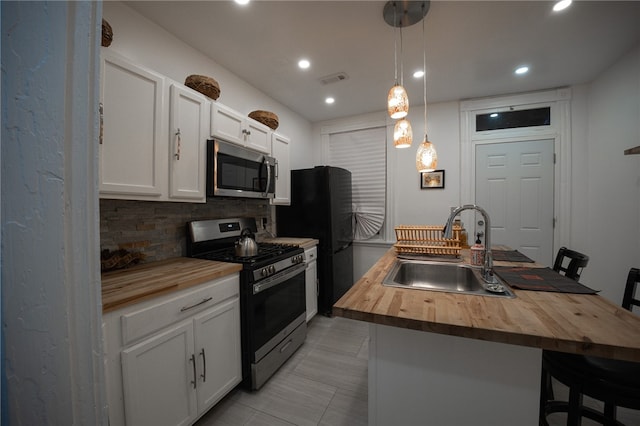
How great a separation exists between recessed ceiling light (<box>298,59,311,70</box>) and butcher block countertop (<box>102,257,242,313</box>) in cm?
188

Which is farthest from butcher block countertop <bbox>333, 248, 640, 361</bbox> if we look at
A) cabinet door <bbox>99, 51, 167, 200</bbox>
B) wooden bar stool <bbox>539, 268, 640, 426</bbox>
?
cabinet door <bbox>99, 51, 167, 200</bbox>

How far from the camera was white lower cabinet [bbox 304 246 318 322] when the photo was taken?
2543 mm

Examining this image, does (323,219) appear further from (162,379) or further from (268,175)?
(162,379)

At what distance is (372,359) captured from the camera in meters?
1.03

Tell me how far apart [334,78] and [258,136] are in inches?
40.5

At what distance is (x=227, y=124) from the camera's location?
77.2 inches

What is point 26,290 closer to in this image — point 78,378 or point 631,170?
point 78,378

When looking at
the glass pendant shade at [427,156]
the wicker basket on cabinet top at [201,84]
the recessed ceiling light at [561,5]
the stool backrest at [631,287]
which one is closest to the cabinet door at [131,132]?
the wicker basket on cabinet top at [201,84]

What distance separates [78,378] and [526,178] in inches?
152

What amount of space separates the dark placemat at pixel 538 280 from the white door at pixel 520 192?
1795 mm

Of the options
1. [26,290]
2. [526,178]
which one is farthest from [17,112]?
[526,178]

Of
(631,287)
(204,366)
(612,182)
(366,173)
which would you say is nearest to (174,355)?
(204,366)

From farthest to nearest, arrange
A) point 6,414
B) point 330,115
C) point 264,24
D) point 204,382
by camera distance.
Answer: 1. point 330,115
2. point 264,24
3. point 204,382
4. point 6,414

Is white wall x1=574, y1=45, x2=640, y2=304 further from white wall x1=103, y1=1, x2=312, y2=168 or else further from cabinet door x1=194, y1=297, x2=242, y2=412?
white wall x1=103, y1=1, x2=312, y2=168
